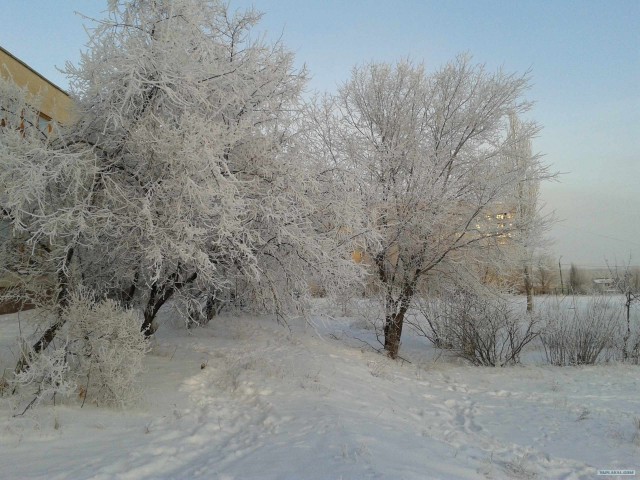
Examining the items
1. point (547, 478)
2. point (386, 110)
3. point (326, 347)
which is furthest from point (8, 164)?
point (386, 110)

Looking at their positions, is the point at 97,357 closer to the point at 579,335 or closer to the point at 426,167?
the point at 426,167

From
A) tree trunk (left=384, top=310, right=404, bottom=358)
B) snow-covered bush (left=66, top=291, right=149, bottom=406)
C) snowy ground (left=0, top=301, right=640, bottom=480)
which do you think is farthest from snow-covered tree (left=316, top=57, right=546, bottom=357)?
snow-covered bush (left=66, top=291, right=149, bottom=406)

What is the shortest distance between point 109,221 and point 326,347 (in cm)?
670

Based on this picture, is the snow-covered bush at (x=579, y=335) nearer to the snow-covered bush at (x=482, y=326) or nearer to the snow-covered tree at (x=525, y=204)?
the snow-covered bush at (x=482, y=326)

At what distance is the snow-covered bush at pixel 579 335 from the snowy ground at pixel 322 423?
136cm

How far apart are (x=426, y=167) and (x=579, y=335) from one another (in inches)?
241

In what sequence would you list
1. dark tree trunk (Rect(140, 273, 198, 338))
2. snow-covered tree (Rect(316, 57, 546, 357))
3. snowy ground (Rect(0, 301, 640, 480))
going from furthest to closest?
snow-covered tree (Rect(316, 57, 546, 357))
dark tree trunk (Rect(140, 273, 198, 338))
snowy ground (Rect(0, 301, 640, 480))

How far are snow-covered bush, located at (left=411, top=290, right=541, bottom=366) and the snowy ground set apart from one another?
4.06ft

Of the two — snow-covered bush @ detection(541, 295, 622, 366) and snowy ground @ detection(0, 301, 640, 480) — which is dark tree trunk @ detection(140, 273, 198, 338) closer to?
snowy ground @ detection(0, 301, 640, 480)

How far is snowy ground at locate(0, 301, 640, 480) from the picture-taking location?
412 cm

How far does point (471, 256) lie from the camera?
438 inches

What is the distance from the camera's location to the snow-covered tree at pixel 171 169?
539cm

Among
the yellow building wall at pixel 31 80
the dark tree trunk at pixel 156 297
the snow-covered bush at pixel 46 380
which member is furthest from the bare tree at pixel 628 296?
the yellow building wall at pixel 31 80

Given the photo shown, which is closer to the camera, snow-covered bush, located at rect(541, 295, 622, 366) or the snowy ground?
the snowy ground
